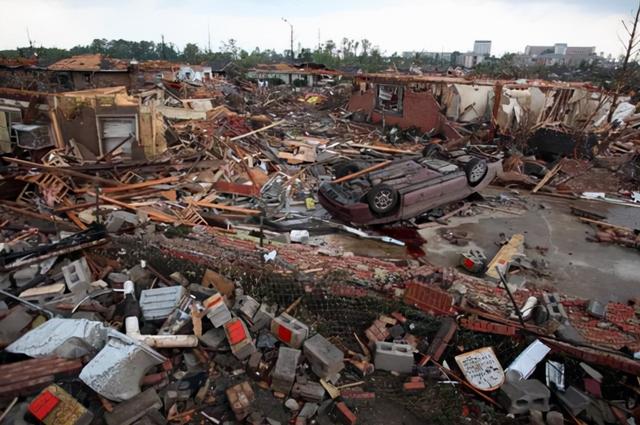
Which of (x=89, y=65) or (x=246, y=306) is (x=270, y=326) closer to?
(x=246, y=306)

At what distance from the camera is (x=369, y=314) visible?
5414mm

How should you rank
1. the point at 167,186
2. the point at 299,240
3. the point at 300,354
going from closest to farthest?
the point at 300,354, the point at 299,240, the point at 167,186

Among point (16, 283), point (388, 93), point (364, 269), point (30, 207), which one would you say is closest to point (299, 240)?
point (364, 269)

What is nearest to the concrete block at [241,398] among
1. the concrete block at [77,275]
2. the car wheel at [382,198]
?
the concrete block at [77,275]

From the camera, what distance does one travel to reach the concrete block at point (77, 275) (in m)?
5.64

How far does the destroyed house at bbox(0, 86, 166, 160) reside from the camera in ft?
35.4

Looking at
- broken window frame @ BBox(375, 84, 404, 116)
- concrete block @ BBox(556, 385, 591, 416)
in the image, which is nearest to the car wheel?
concrete block @ BBox(556, 385, 591, 416)

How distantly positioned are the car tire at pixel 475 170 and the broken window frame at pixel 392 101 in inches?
380

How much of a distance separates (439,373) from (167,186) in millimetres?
7773

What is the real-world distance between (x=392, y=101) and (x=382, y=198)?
13.1 metres

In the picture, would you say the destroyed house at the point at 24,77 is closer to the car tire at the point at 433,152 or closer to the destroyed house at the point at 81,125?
the destroyed house at the point at 81,125

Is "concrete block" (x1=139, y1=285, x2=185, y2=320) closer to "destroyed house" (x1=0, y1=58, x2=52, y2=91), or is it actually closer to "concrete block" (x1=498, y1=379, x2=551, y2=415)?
"concrete block" (x1=498, y1=379, x2=551, y2=415)

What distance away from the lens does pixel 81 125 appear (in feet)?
35.9

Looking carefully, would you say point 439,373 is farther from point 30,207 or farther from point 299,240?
point 30,207
